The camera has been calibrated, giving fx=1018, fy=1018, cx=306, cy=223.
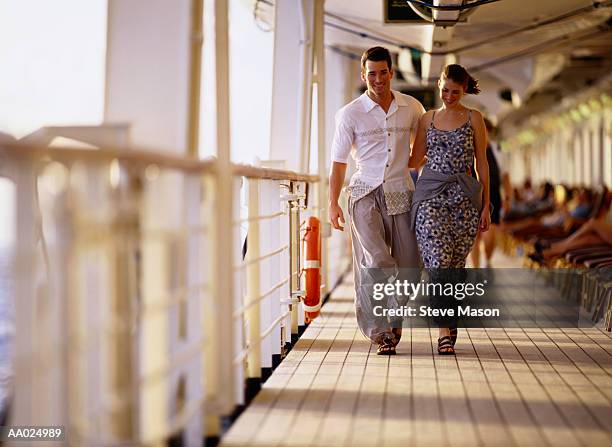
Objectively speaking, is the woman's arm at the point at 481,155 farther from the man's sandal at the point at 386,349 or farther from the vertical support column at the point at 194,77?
the vertical support column at the point at 194,77

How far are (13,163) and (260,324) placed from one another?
6.87ft

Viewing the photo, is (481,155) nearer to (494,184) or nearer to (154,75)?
(154,75)

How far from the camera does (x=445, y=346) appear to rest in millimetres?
4461

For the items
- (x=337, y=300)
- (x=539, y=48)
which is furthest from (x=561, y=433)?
(x=539, y=48)

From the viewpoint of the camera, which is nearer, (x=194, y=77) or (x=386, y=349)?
(x=194, y=77)

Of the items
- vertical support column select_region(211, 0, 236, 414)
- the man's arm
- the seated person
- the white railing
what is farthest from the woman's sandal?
the seated person

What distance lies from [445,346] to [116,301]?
8.02ft

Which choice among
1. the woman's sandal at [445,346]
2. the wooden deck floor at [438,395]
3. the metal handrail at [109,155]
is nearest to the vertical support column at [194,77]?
the metal handrail at [109,155]

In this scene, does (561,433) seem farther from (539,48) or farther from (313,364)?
(539,48)

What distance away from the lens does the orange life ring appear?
5336 mm

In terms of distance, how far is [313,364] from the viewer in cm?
422

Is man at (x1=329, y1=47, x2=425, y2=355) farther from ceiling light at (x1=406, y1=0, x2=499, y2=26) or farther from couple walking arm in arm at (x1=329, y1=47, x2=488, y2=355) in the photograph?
ceiling light at (x1=406, y1=0, x2=499, y2=26)

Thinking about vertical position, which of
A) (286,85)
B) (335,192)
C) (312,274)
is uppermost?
(286,85)

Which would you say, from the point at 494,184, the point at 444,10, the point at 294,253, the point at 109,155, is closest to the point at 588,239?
the point at 494,184
